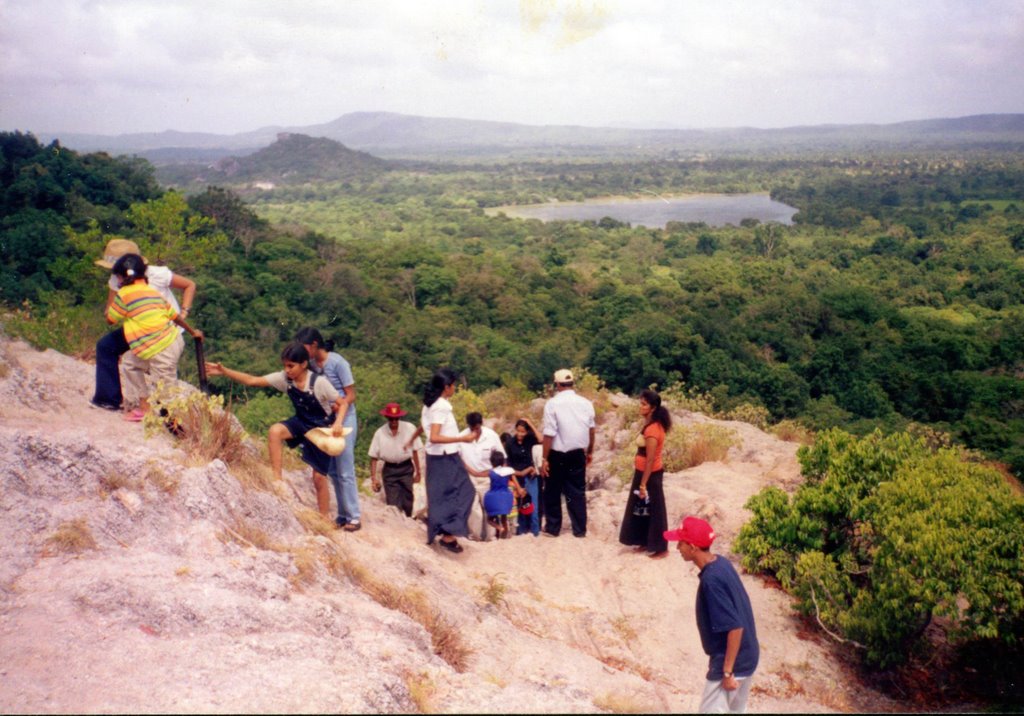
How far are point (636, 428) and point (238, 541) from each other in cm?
757

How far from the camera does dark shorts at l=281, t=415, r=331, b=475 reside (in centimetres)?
552

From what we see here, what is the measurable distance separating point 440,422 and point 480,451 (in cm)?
100

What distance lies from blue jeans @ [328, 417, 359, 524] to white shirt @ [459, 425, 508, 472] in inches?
55.2

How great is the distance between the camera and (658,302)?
39.0 meters

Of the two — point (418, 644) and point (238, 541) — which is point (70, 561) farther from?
point (418, 644)

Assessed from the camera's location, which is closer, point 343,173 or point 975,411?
point 975,411

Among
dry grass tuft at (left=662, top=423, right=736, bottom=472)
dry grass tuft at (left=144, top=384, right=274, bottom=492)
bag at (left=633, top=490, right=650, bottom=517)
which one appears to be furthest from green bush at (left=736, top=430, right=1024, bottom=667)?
dry grass tuft at (left=144, top=384, right=274, bottom=492)

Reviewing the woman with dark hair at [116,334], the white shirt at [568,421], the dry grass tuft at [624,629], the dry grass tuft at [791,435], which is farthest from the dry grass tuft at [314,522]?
the dry grass tuft at [791,435]

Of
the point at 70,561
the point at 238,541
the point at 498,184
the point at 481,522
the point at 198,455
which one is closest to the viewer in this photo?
the point at 70,561

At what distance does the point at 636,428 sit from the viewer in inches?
444

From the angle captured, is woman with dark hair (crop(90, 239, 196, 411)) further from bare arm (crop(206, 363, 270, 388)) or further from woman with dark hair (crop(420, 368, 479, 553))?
woman with dark hair (crop(420, 368, 479, 553))

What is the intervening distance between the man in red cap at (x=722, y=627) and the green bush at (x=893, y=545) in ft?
6.51

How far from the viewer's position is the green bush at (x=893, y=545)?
512 cm

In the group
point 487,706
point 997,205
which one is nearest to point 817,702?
point 487,706
